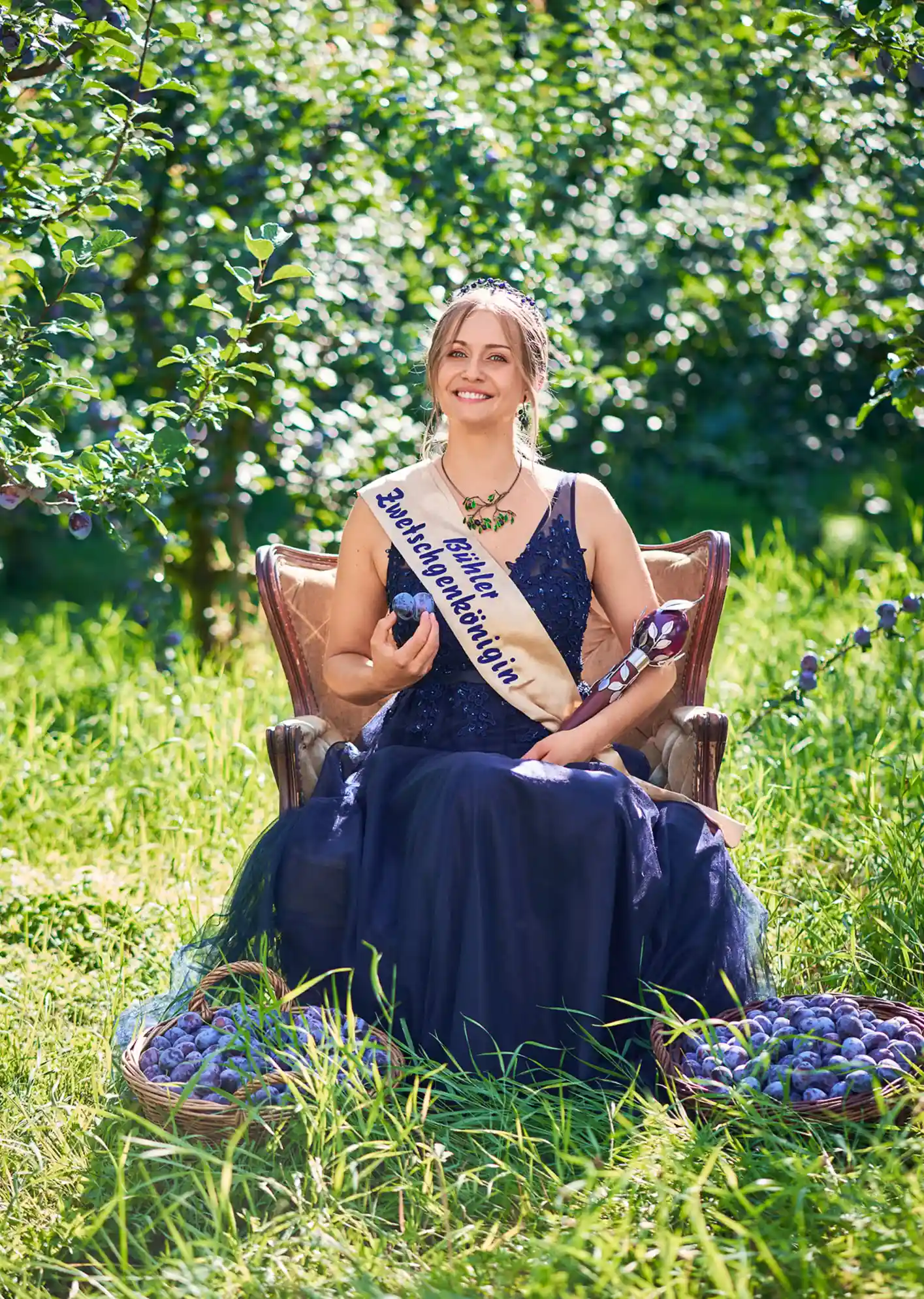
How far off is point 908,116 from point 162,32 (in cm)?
191

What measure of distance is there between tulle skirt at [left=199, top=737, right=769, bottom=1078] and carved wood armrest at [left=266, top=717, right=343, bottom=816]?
0.15m

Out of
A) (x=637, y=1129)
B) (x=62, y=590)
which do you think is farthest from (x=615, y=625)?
(x=62, y=590)

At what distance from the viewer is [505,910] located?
2.65 metres

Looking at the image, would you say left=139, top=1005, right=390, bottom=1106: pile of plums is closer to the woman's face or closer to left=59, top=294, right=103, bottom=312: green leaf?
the woman's face

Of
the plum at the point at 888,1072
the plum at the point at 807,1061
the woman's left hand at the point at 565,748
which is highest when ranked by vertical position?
the woman's left hand at the point at 565,748

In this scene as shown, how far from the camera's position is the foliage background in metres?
4.43

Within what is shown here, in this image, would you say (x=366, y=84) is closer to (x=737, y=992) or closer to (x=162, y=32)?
(x=162, y=32)

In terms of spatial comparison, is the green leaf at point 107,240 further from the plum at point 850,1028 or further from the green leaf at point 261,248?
the plum at point 850,1028

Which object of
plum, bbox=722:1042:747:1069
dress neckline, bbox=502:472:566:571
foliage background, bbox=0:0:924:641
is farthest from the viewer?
foliage background, bbox=0:0:924:641

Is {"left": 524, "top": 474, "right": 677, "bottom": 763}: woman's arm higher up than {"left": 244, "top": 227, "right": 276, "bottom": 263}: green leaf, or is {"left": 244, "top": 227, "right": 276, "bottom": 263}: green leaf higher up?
{"left": 244, "top": 227, "right": 276, "bottom": 263}: green leaf

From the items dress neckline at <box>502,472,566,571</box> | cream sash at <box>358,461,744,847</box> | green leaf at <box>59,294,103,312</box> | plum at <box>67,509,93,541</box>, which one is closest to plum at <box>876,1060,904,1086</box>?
cream sash at <box>358,461,744,847</box>

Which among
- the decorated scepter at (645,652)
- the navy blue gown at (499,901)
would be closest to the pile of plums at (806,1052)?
the navy blue gown at (499,901)

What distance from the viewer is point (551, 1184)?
7.81 feet

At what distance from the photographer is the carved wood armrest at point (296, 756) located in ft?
10.0
